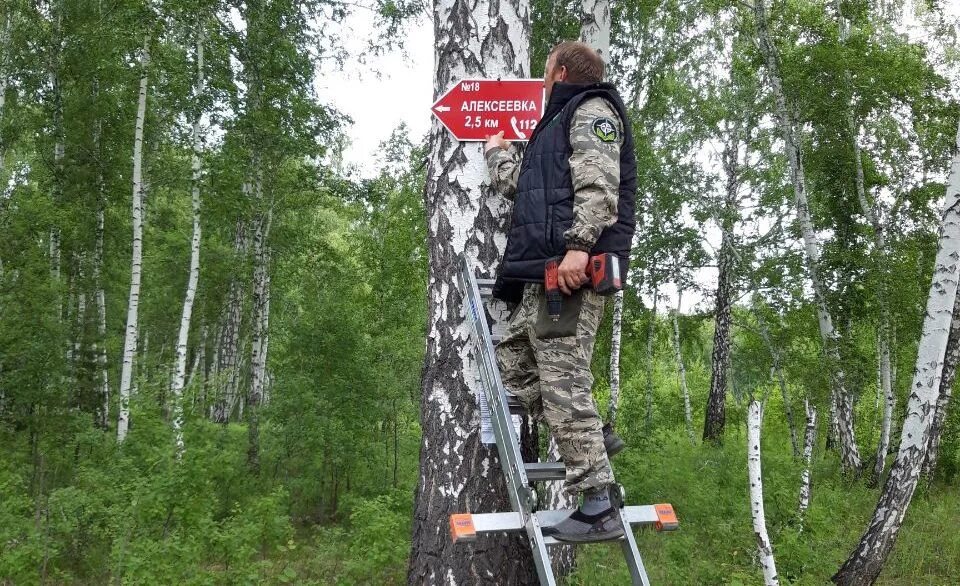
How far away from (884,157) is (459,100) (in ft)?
48.1

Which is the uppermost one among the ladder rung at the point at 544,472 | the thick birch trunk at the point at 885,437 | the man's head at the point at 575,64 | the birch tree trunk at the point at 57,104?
the birch tree trunk at the point at 57,104

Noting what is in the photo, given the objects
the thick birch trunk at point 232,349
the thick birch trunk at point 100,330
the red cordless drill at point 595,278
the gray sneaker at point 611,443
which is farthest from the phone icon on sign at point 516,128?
the thick birch trunk at point 100,330

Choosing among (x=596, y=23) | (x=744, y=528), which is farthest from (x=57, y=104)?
(x=744, y=528)

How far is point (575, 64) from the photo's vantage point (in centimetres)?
291

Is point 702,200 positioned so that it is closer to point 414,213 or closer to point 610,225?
point 414,213

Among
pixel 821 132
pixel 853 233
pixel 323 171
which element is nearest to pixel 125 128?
pixel 323 171

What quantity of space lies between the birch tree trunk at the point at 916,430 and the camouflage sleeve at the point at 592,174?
5.47 meters

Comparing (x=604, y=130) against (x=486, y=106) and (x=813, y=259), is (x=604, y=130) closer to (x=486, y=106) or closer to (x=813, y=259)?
(x=486, y=106)

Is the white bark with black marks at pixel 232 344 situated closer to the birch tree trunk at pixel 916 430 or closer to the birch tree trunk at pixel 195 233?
the birch tree trunk at pixel 195 233

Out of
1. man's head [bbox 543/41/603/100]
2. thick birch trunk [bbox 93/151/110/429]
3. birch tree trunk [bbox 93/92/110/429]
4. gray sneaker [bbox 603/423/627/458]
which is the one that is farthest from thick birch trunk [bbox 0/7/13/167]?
gray sneaker [bbox 603/423/627/458]

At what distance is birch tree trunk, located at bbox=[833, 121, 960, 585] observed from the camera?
6324mm

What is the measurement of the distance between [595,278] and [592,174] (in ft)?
1.42

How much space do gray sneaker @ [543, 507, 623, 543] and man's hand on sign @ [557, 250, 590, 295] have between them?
2.98ft

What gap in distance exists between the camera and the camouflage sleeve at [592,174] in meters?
2.60
